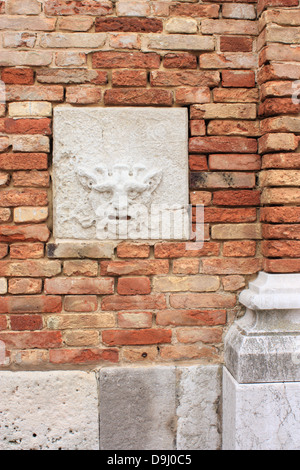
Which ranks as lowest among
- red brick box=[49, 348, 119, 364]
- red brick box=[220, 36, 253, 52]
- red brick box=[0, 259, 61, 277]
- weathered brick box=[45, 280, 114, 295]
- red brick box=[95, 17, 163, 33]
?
red brick box=[49, 348, 119, 364]

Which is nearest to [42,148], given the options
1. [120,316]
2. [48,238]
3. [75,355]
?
[48,238]

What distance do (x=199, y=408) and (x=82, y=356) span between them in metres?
0.69

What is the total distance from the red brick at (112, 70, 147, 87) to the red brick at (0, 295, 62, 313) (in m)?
1.19

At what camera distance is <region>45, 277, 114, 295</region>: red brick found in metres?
1.99

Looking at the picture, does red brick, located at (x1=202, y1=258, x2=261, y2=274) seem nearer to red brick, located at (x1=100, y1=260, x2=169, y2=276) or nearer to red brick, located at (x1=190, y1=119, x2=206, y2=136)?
red brick, located at (x1=100, y1=260, x2=169, y2=276)

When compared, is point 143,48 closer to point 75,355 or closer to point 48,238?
point 48,238

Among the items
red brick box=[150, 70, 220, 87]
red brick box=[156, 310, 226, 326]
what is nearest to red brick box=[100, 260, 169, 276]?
red brick box=[156, 310, 226, 326]

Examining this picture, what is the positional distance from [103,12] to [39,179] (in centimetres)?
94

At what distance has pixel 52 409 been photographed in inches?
78.0

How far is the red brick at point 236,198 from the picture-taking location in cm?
201

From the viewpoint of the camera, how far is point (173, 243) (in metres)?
2.02

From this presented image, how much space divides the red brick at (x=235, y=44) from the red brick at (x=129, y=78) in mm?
450

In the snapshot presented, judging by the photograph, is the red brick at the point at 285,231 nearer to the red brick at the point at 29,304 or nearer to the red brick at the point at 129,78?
the red brick at the point at 129,78

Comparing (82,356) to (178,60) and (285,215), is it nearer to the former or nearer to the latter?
(285,215)
